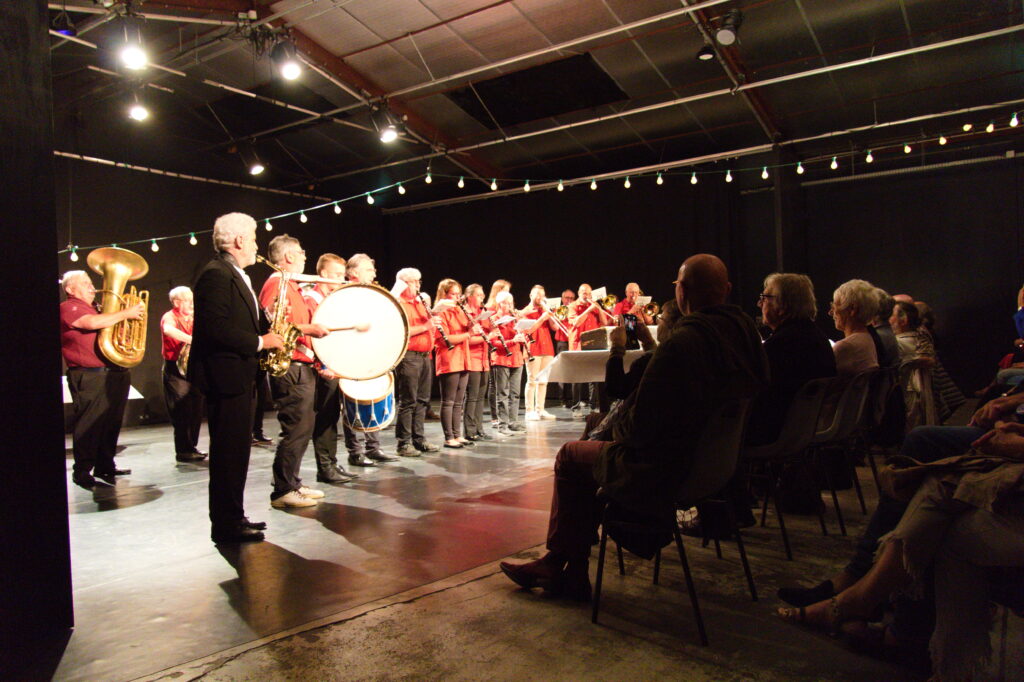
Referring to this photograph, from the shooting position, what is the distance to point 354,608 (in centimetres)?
271

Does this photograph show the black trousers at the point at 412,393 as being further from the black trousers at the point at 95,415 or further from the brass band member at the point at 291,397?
the black trousers at the point at 95,415

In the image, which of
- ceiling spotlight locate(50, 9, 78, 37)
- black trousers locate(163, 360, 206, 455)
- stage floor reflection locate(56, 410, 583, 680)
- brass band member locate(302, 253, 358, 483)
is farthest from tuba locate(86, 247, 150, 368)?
ceiling spotlight locate(50, 9, 78, 37)

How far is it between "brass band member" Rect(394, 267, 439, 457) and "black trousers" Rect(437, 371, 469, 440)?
0.29m

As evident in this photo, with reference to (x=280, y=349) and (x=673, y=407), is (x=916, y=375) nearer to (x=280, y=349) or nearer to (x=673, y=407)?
(x=673, y=407)

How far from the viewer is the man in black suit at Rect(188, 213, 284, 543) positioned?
3.56 m

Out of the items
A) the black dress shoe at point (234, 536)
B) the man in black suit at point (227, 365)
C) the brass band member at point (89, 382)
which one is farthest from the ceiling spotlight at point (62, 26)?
the black dress shoe at point (234, 536)

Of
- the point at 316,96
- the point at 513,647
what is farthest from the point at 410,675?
the point at 316,96

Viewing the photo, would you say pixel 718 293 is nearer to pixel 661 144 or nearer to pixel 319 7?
pixel 319 7

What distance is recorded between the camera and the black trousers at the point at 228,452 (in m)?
3.61

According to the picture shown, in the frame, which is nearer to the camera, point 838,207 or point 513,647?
point 513,647

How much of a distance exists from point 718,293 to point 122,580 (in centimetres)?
291

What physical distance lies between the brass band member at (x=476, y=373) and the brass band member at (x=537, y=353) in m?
1.63

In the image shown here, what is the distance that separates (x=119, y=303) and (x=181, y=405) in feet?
4.09

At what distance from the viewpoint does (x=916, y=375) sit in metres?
5.25
